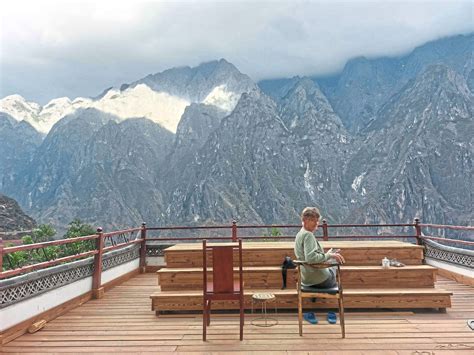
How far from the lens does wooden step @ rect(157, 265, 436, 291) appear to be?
6.04 meters

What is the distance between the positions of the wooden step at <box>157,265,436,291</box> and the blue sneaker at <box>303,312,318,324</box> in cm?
75

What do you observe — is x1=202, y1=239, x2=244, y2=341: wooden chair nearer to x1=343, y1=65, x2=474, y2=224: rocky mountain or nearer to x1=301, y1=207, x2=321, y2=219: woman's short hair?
x1=301, y1=207, x2=321, y2=219: woman's short hair

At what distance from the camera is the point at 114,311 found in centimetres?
632

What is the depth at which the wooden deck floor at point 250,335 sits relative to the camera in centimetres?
434

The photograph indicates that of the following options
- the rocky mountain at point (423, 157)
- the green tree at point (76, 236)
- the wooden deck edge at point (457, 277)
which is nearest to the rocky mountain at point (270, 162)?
the rocky mountain at point (423, 157)

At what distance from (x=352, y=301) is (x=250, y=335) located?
184 cm

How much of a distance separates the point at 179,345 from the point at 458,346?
130 inches

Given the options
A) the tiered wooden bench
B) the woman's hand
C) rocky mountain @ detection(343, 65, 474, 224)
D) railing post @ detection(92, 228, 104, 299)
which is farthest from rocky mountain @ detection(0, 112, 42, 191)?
the woman's hand

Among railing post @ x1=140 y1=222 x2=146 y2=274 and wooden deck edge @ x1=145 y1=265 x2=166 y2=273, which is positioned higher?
railing post @ x1=140 y1=222 x2=146 y2=274

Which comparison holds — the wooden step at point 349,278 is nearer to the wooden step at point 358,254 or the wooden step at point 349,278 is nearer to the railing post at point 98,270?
the wooden step at point 358,254

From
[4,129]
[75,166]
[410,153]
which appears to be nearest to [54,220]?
[75,166]

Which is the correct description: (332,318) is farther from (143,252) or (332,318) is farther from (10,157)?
(10,157)

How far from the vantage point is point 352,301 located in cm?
566

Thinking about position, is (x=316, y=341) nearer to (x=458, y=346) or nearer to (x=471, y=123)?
(x=458, y=346)
